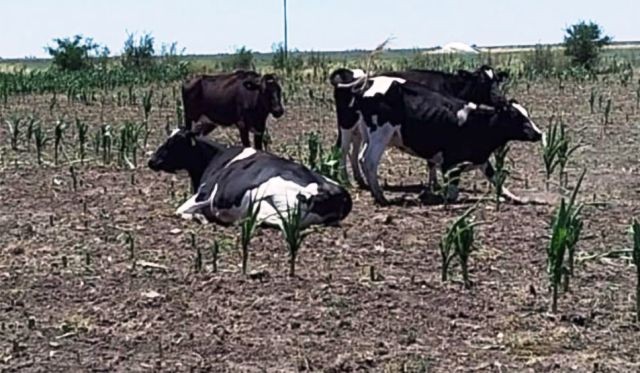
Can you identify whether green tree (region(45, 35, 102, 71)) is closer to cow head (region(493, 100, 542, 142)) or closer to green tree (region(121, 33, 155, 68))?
green tree (region(121, 33, 155, 68))

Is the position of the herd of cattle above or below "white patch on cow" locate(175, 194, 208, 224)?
above

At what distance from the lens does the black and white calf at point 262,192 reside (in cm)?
1021

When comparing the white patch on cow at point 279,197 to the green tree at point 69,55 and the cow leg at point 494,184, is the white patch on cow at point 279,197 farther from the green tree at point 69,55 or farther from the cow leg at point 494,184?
the green tree at point 69,55

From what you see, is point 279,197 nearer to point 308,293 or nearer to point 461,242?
point 308,293

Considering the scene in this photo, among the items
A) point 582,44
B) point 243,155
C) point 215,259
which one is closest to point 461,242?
point 215,259

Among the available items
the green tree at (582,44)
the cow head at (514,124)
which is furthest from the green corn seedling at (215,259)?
the green tree at (582,44)

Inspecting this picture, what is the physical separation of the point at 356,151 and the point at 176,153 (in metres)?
2.38

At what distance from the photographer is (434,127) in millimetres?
12406

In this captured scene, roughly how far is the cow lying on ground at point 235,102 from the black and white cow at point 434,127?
407 centimetres

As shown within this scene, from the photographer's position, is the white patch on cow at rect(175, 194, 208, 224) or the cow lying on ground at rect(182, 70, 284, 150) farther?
the cow lying on ground at rect(182, 70, 284, 150)

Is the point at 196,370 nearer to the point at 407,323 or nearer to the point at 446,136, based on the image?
the point at 407,323

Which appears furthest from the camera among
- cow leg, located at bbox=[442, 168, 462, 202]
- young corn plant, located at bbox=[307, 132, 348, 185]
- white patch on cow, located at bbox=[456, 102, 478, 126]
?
white patch on cow, located at bbox=[456, 102, 478, 126]

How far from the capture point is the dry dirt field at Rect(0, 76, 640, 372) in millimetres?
6621

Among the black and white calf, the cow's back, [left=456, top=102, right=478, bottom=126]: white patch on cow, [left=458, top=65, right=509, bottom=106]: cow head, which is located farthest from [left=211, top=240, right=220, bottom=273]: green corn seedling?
the cow's back
